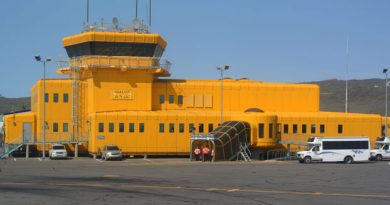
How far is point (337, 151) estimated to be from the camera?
184 ft

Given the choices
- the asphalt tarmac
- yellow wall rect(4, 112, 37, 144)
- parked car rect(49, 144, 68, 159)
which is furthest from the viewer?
yellow wall rect(4, 112, 37, 144)

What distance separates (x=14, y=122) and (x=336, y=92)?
455ft

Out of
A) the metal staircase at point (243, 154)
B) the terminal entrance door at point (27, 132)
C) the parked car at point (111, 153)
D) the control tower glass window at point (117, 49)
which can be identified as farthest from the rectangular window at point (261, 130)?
the terminal entrance door at point (27, 132)

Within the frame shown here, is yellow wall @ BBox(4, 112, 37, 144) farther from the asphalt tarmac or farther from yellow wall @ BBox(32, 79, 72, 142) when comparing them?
the asphalt tarmac

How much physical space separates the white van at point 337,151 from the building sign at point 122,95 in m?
20.7

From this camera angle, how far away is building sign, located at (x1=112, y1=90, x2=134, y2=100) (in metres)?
67.2

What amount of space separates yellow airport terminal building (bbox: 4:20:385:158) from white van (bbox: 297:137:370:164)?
831 cm

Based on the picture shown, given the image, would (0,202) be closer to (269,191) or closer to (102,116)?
(269,191)

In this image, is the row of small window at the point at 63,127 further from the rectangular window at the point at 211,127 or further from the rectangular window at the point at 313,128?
the rectangular window at the point at 313,128

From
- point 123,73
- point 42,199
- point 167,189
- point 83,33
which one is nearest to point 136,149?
point 123,73

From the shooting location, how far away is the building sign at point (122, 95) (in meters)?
67.2

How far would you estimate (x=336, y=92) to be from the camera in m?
190

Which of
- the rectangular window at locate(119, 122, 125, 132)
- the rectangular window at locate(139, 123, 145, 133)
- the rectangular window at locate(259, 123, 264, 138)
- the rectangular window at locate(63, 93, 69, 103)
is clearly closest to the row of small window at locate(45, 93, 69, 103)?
the rectangular window at locate(63, 93, 69, 103)

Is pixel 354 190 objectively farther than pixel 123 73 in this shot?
No
